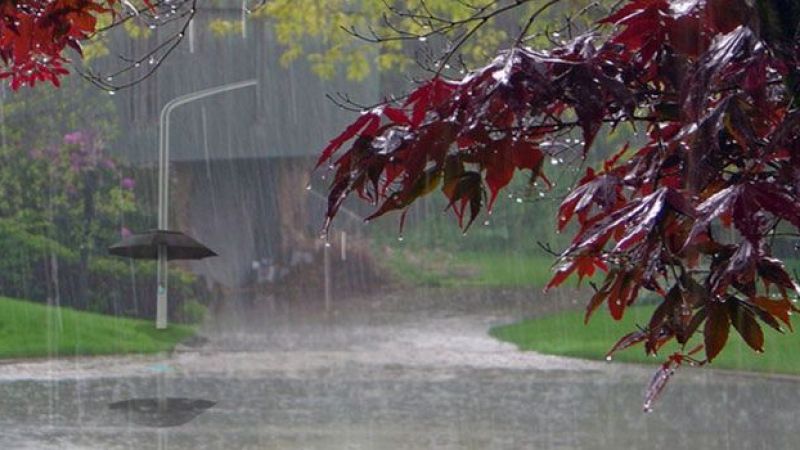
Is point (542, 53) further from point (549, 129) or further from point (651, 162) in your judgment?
point (651, 162)

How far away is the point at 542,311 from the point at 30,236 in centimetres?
850

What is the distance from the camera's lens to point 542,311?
21.7m

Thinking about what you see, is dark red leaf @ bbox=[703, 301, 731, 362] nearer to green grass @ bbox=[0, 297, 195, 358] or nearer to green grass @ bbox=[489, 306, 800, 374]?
green grass @ bbox=[489, 306, 800, 374]

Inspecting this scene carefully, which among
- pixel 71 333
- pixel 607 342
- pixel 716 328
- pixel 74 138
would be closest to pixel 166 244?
pixel 71 333

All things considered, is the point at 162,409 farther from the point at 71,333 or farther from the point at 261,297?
the point at 261,297

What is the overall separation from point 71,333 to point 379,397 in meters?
6.14

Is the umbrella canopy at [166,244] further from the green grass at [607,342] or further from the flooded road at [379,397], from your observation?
the green grass at [607,342]

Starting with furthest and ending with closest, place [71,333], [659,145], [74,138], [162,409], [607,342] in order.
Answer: [74,138] → [607,342] → [71,333] → [162,409] → [659,145]

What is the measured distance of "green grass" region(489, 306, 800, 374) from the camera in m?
15.4

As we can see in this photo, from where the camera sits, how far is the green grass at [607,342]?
1538 centimetres

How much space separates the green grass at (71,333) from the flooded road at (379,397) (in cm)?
48

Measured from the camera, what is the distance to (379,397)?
40.7ft

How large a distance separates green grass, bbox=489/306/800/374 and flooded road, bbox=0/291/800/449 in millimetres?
398

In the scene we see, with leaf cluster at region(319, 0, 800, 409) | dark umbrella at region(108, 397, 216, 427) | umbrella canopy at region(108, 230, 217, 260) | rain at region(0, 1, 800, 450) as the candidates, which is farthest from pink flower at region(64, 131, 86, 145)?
leaf cluster at region(319, 0, 800, 409)
